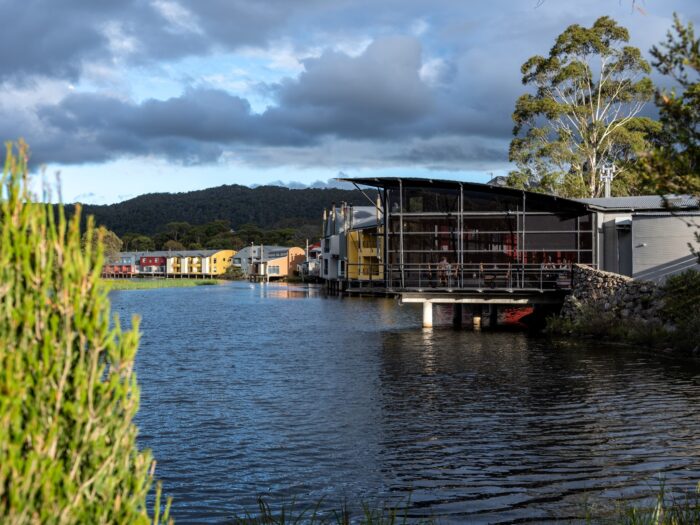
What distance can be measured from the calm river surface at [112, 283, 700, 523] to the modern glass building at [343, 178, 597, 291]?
9376 mm

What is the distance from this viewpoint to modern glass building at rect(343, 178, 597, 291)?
3722 centimetres

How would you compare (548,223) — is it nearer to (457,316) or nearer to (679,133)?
(457,316)

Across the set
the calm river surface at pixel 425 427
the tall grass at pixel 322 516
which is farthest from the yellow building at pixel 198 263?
the tall grass at pixel 322 516

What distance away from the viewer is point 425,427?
49.1 feet

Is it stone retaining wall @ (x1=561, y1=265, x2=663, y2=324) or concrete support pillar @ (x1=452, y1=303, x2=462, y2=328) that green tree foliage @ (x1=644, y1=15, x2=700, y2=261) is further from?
concrete support pillar @ (x1=452, y1=303, x2=462, y2=328)

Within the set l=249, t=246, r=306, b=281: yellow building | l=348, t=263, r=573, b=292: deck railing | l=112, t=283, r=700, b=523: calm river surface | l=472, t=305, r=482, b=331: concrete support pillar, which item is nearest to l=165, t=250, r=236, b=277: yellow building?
l=249, t=246, r=306, b=281: yellow building

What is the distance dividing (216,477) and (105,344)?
326 inches

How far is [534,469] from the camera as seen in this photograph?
11.8 metres

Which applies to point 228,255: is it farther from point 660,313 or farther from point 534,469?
point 534,469

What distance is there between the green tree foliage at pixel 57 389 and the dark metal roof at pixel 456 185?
32131mm

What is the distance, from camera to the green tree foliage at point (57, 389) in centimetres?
362

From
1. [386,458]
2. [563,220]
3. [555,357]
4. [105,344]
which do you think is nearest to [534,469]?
[386,458]

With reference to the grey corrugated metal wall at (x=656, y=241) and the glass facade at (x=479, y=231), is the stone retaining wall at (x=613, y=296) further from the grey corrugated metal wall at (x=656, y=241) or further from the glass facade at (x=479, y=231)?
the glass facade at (x=479, y=231)

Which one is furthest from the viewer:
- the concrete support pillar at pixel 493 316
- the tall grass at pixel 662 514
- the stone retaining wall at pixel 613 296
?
the concrete support pillar at pixel 493 316
